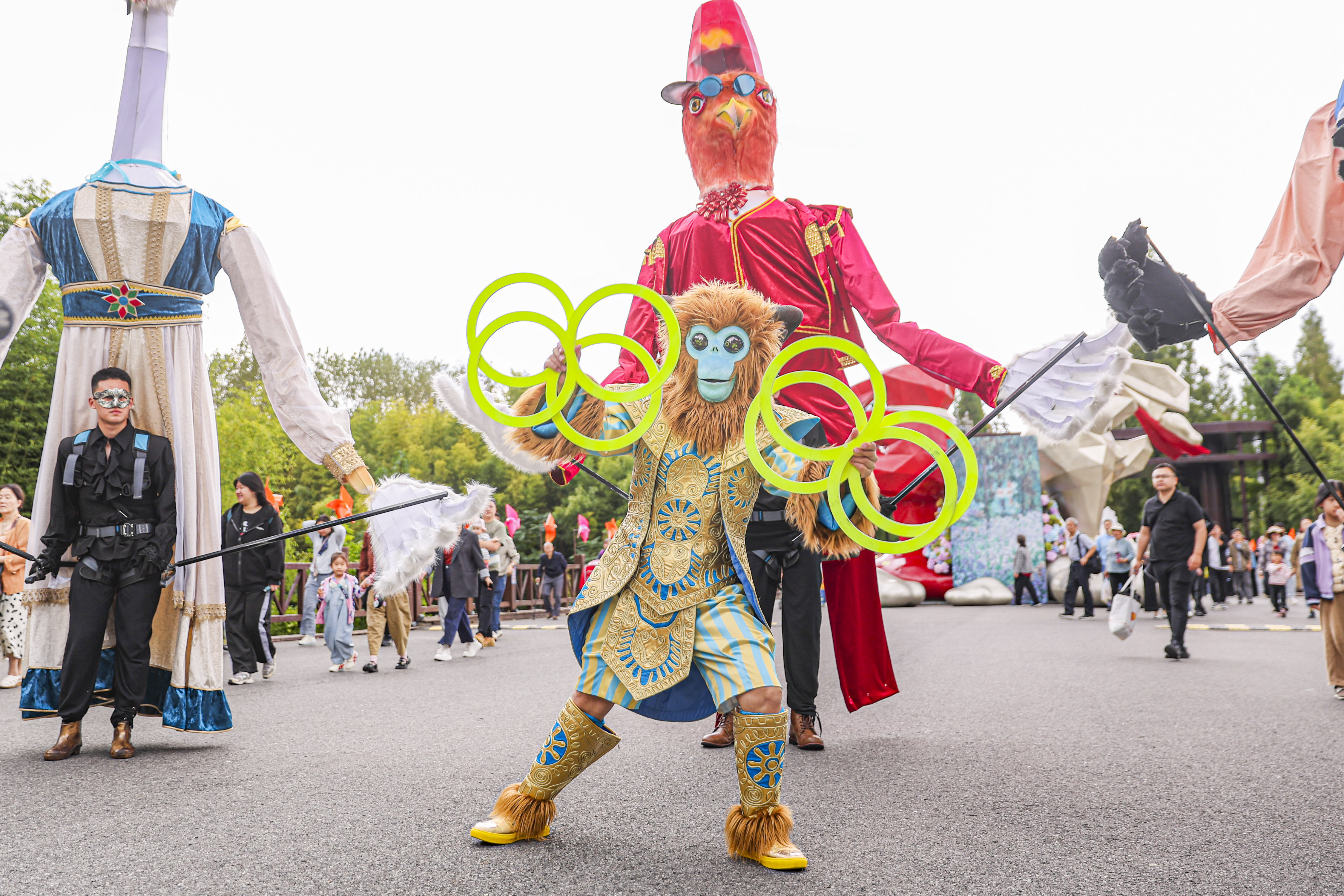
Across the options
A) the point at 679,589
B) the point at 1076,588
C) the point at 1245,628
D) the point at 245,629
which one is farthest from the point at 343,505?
the point at 1076,588

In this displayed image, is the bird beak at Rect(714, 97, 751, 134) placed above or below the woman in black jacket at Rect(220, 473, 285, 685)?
above

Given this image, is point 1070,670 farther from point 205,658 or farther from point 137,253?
point 137,253

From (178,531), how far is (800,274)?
9.83 feet

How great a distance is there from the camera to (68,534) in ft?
14.2

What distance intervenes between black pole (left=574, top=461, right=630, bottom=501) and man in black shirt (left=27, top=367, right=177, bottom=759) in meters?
1.93

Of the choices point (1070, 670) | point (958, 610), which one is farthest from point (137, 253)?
point (958, 610)

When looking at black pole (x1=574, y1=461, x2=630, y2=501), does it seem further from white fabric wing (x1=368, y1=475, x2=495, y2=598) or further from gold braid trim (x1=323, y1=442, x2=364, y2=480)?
gold braid trim (x1=323, y1=442, x2=364, y2=480)

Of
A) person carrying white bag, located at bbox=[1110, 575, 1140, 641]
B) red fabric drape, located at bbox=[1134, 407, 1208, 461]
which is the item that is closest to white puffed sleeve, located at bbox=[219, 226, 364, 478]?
person carrying white bag, located at bbox=[1110, 575, 1140, 641]

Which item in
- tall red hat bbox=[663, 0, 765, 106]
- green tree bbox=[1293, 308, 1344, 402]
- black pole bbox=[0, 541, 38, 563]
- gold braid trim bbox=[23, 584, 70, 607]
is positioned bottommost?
gold braid trim bbox=[23, 584, 70, 607]

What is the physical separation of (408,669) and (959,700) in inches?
202

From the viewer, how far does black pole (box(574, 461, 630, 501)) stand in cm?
352

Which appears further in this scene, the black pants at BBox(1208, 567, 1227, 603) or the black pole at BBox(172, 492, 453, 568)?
the black pants at BBox(1208, 567, 1227, 603)

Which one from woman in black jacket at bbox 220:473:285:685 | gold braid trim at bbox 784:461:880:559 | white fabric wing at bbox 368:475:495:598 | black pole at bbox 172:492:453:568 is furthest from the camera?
woman in black jacket at bbox 220:473:285:685

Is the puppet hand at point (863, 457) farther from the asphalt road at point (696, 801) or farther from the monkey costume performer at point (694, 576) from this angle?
the asphalt road at point (696, 801)
